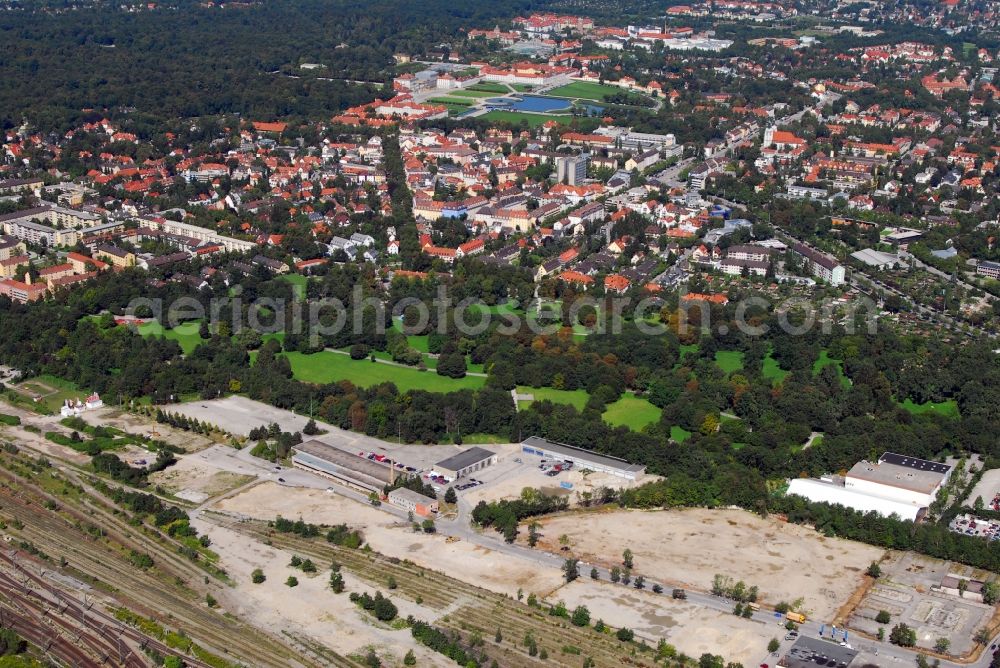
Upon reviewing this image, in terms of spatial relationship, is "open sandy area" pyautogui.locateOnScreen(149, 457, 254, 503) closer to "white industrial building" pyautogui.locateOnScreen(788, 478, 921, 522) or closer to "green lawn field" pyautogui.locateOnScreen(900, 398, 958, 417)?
"white industrial building" pyautogui.locateOnScreen(788, 478, 921, 522)

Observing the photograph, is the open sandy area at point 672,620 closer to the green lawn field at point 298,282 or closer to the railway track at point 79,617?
the railway track at point 79,617

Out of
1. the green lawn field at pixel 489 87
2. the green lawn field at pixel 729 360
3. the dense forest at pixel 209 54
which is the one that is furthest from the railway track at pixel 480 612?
the green lawn field at pixel 489 87

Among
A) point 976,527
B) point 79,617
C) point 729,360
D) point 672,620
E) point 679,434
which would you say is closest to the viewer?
point 672,620

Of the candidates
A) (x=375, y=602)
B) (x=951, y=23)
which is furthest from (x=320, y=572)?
(x=951, y=23)

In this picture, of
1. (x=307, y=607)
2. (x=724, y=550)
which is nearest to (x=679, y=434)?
(x=724, y=550)

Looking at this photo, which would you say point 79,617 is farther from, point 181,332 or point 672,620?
point 181,332
